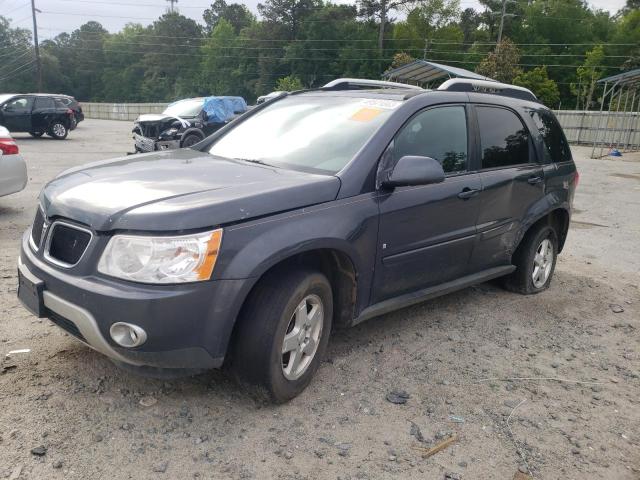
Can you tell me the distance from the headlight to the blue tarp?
48.1 feet

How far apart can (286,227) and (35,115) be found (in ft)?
67.0

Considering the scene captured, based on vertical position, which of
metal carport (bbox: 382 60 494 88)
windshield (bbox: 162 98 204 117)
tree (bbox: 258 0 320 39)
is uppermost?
tree (bbox: 258 0 320 39)

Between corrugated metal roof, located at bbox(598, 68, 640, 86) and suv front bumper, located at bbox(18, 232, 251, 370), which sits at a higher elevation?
corrugated metal roof, located at bbox(598, 68, 640, 86)

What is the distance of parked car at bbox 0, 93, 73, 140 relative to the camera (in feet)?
64.6

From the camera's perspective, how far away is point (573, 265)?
643cm

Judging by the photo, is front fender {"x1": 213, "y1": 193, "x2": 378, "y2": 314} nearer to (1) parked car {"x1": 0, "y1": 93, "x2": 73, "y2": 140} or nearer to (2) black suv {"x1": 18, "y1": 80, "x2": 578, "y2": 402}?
(2) black suv {"x1": 18, "y1": 80, "x2": 578, "y2": 402}

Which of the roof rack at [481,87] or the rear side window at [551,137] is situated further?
the rear side window at [551,137]

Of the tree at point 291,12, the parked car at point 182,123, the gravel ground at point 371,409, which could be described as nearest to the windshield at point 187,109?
the parked car at point 182,123

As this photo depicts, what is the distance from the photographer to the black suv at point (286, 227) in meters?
2.59

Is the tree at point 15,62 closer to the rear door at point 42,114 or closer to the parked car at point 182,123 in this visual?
the rear door at point 42,114

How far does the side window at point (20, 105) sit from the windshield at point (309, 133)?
18.7 meters

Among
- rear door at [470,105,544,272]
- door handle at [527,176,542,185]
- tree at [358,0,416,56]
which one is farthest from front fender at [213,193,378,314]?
tree at [358,0,416,56]

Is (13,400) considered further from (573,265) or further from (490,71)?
(490,71)

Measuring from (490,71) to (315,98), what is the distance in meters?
45.4
